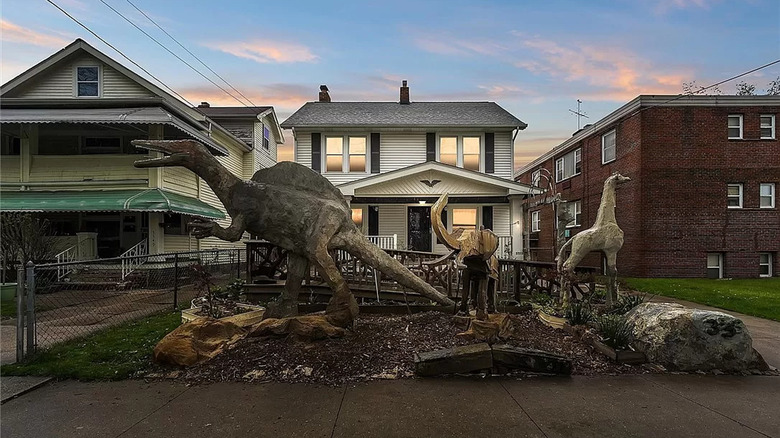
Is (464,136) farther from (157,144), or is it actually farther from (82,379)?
(82,379)

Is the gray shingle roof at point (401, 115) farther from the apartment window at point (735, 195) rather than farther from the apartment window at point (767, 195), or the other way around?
the apartment window at point (767, 195)

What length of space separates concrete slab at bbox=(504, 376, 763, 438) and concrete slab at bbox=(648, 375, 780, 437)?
6.4 inches

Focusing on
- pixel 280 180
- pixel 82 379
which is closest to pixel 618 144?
pixel 280 180

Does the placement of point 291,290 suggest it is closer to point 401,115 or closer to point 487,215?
point 487,215

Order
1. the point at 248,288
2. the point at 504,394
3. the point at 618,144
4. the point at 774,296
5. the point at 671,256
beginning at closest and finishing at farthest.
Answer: the point at 504,394, the point at 248,288, the point at 774,296, the point at 671,256, the point at 618,144

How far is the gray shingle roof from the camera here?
18.2 metres

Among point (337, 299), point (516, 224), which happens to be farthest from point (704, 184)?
point (337, 299)

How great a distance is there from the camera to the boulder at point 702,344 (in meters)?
5.13

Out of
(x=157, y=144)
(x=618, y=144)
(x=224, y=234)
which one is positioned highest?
(x=618, y=144)

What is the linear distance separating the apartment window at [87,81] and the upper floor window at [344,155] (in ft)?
30.2

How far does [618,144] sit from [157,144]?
18.7 metres

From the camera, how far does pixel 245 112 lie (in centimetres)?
2239

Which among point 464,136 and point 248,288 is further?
point 464,136

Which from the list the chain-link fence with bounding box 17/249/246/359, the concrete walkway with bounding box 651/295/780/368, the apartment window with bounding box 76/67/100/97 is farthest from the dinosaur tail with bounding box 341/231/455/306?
the apartment window with bounding box 76/67/100/97
